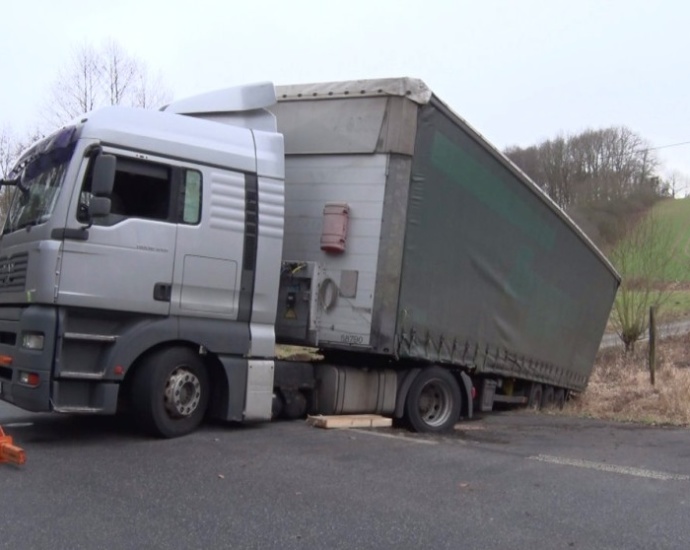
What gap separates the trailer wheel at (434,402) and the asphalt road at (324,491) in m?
0.81

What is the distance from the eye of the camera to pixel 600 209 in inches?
1507

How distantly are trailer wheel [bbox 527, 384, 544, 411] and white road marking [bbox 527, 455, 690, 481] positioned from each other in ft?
13.3

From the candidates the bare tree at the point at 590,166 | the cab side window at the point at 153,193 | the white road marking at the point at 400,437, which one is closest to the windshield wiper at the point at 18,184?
the cab side window at the point at 153,193

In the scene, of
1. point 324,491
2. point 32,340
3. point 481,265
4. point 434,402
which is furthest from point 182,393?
point 481,265

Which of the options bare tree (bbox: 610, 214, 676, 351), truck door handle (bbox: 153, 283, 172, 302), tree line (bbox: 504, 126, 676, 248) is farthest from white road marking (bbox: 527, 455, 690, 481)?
tree line (bbox: 504, 126, 676, 248)

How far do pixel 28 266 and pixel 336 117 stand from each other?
3.60m

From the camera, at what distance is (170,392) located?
7.29m

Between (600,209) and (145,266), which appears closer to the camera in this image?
(145,266)

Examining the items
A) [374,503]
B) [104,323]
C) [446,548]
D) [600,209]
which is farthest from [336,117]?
[600,209]

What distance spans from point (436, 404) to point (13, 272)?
5.17m

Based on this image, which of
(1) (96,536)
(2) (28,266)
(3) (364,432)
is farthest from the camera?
(3) (364,432)

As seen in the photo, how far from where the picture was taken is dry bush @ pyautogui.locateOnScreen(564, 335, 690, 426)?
11.8 meters

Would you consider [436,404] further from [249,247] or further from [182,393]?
[182,393]

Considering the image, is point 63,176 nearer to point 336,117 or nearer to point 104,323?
point 104,323
